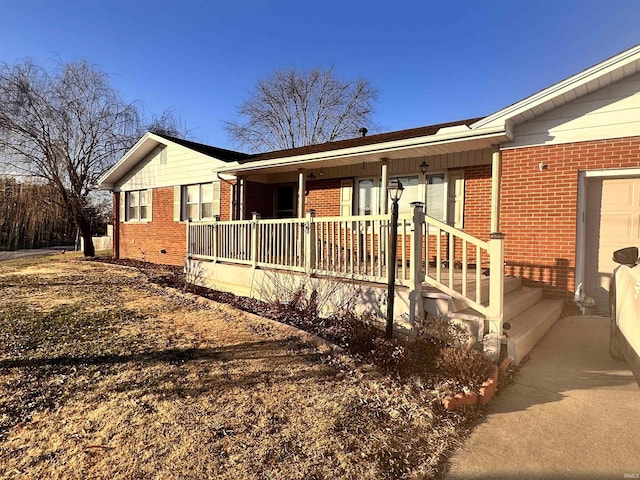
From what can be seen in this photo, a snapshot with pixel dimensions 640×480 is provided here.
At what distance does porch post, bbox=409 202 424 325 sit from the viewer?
4.59 meters

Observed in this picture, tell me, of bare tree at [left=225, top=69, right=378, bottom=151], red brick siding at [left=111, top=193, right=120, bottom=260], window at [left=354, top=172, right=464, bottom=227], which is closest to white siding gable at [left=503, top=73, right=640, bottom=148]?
window at [left=354, top=172, right=464, bottom=227]

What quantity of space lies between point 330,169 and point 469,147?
12.5ft

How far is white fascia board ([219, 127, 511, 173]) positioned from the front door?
1.89 m

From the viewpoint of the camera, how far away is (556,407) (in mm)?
3215

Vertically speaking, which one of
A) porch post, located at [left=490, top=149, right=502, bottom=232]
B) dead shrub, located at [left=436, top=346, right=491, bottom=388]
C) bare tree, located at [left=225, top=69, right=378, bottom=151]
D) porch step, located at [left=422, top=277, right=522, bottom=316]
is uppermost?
bare tree, located at [left=225, top=69, right=378, bottom=151]

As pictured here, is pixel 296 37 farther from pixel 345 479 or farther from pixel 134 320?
pixel 345 479

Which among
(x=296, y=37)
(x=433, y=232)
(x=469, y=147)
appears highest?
(x=296, y=37)

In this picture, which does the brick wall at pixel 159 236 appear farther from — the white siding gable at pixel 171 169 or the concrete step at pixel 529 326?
the concrete step at pixel 529 326

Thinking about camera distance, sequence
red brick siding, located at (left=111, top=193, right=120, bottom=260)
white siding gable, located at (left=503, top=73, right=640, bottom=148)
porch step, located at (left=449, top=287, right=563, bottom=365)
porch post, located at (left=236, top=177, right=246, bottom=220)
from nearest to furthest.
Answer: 1. porch step, located at (left=449, top=287, right=563, bottom=365)
2. white siding gable, located at (left=503, top=73, right=640, bottom=148)
3. porch post, located at (left=236, top=177, right=246, bottom=220)
4. red brick siding, located at (left=111, top=193, right=120, bottom=260)

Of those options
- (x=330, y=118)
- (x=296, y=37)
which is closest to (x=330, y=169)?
(x=296, y=37)

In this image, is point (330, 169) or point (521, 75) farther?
point (521, 75)

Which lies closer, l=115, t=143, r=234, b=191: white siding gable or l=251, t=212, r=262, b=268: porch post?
l=251, t=212, r=262, b=268: porch post

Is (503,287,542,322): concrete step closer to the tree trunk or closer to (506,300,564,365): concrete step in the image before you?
(506,300,564,365): concrete step

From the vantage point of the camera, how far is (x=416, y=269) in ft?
→ 15.1
